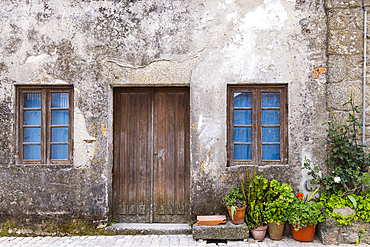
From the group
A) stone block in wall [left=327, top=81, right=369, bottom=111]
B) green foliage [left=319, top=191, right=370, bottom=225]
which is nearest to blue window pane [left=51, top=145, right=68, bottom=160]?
green foliage [left=319, top=191, right=370, bottom=225]

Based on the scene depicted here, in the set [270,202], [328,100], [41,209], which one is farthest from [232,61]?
[41,209]

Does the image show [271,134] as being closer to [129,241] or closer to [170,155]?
[170,155]

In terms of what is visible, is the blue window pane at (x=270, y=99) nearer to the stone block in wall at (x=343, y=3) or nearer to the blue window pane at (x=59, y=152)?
the stone block in wall at (x=343, y=3)

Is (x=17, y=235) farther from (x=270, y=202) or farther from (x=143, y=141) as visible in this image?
(x=270, y=202)

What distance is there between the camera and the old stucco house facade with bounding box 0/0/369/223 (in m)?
4.11

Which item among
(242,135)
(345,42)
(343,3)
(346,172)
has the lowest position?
(346,172)

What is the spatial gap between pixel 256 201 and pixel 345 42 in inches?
108

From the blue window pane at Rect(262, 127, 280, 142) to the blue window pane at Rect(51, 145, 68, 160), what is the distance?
10.4ft

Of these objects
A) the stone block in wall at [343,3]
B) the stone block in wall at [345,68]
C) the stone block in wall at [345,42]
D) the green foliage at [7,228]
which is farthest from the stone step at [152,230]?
the stone block in wall at [343,3]

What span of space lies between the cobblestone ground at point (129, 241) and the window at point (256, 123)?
3.80 feet

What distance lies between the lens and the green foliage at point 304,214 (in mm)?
3684

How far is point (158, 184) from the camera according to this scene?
4.36 m

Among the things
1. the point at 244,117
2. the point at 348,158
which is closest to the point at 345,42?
the point at 348,158

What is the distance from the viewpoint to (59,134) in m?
→ 4.35
